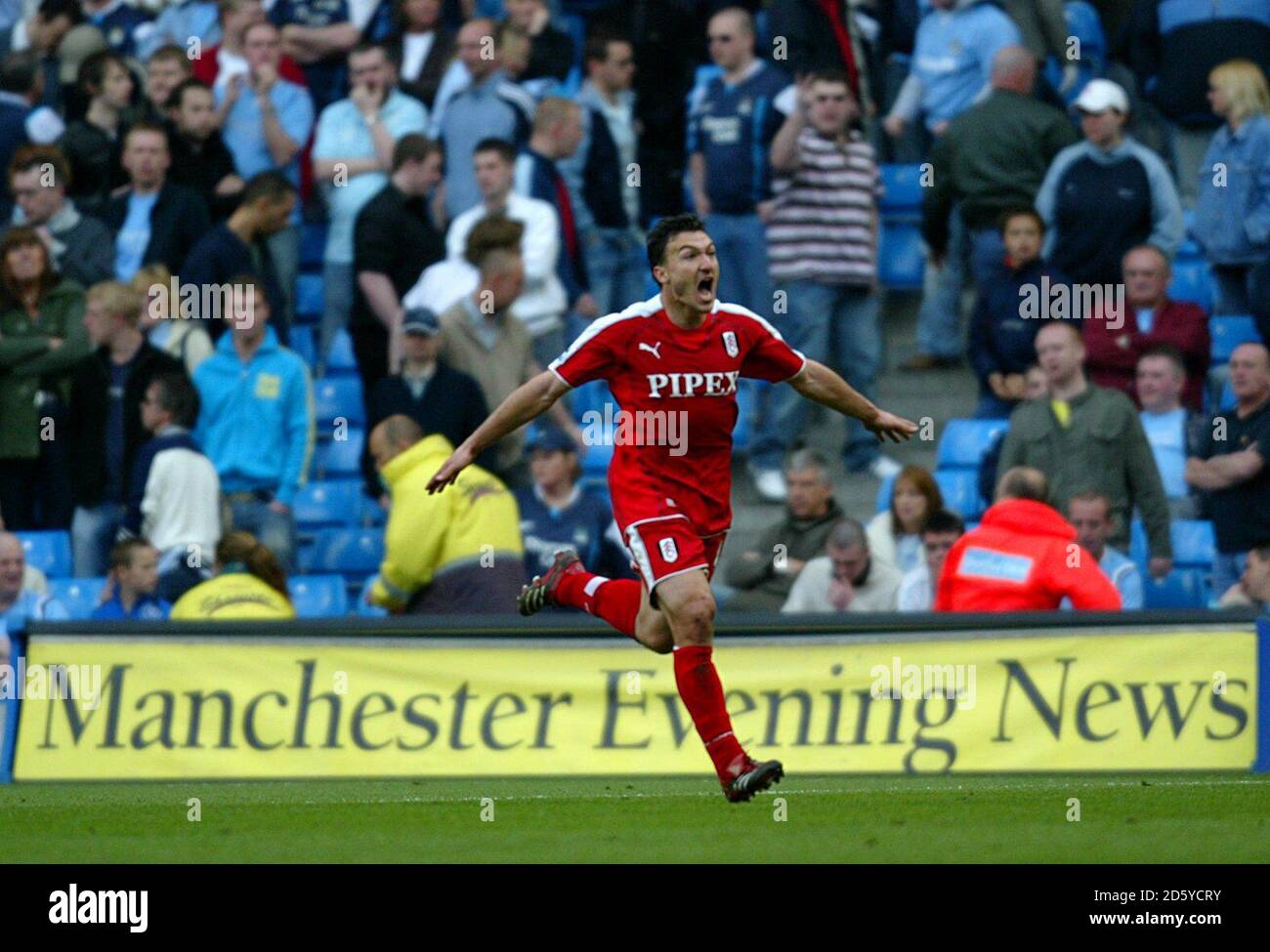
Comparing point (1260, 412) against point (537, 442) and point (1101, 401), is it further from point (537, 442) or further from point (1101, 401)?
point (537, 442)

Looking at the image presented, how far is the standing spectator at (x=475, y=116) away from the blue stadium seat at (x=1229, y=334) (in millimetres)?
4778

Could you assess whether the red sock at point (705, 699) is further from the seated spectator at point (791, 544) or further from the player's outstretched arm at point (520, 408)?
the seated spectator at point (791, 544)

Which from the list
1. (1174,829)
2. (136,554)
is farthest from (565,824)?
(136,554)

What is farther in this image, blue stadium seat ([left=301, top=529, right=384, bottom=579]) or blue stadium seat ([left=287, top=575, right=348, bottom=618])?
blue stadium seat ([left=301, top=529, right=384, bottom=579])

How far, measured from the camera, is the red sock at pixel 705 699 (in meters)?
9.61

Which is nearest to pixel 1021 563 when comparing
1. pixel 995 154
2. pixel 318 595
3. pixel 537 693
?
pixel 537 693

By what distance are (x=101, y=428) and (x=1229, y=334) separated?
7361mm

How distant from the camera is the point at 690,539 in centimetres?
980

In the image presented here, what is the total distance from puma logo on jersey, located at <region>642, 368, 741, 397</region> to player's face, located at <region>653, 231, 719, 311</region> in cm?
30

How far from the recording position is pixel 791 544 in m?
14.2

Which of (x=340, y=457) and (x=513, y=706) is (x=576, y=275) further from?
(x=513, y=706)

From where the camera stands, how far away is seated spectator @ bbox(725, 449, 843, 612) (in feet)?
46.1

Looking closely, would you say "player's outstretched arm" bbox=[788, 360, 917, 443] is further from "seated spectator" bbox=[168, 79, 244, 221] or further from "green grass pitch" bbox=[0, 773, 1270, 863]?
"seated spectator" bbox=[168, 79, 244, 221]

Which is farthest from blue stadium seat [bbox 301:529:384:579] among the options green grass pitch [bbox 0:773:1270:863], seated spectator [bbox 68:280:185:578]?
A: green grass pitch [bbox 0:773:1270:863]
